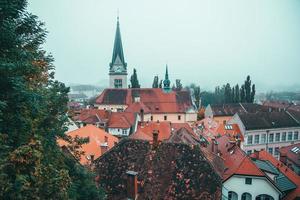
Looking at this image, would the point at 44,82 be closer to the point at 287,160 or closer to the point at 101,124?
the point at 287,160

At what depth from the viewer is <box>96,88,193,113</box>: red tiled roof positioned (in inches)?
2213

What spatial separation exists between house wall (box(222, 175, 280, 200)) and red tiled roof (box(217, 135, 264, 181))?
34 centimetres

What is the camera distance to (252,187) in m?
19.4

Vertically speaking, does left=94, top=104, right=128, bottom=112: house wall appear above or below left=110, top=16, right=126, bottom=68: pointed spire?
below

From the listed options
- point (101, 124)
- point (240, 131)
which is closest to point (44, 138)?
point (101, 124)

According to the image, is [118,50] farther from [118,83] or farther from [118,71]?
[118,83]

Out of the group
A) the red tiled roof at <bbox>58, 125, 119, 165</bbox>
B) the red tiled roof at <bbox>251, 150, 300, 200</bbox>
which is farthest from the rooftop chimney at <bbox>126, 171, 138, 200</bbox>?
the red tiled roof at <bbox>251, 150, 300, 200</bbox>

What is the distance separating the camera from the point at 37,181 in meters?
7.62

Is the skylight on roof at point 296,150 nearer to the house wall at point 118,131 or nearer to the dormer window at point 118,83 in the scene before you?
the house wall at point 118,131

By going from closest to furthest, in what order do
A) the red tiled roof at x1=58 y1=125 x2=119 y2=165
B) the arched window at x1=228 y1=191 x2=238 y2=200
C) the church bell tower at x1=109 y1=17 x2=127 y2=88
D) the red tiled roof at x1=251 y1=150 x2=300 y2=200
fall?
the red tiled roof at x1=251 y1=150 x2=300 y2=200 → the arched window at x1=228 y1=191 x2=238 y2=200 → the red tiled roof at x1=58 y1=125 x2=119 y2=165 → the church bell tower at x1=109 y1=17 x2=127 y2=88

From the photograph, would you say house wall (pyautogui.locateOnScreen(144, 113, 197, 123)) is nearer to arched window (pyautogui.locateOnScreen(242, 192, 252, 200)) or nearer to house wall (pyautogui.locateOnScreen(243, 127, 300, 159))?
house wall (pyautogui.locateOnScreen(243, 127, 300, 159))

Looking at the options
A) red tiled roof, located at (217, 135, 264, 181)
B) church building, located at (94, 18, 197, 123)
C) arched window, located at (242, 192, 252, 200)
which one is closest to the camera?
red tiled roof, located at (217, 135, 264, 181)

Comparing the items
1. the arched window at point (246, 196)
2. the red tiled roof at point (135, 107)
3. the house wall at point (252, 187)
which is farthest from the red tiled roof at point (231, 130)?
the house wall at point (252, 187)

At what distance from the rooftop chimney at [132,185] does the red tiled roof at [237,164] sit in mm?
8615
